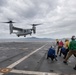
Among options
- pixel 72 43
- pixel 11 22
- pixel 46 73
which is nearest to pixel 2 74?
pixel 46 73

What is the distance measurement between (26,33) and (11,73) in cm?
5209

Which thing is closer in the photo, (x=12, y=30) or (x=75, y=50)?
(x=75, y=50)

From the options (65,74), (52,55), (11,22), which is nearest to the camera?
(65,74)

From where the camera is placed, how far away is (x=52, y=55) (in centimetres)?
1362

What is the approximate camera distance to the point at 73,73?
9.14 metres

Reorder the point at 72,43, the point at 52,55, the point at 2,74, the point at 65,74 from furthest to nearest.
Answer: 1. the point at 52,55
2. the point at 72,43
3. the point at 65,74
4. the point at 2,74

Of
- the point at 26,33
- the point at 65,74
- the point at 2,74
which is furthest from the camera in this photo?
the point at 26,33

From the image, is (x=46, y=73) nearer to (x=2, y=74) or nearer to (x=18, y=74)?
(x=18, y=74)

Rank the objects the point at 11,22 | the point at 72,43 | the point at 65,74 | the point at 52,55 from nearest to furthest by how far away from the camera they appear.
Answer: the point at 65,74 < the point at 72,43 < the point at 52,55 < the point at 11,22

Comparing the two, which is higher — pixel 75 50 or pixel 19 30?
Answer: pixel 19 30

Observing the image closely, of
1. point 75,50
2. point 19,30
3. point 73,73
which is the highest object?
point 19,30

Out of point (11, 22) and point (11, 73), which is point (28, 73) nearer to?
point (11, 73)

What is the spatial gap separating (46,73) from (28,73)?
3.28 ft

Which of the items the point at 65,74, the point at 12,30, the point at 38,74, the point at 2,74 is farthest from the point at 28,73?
the point at 12,30
